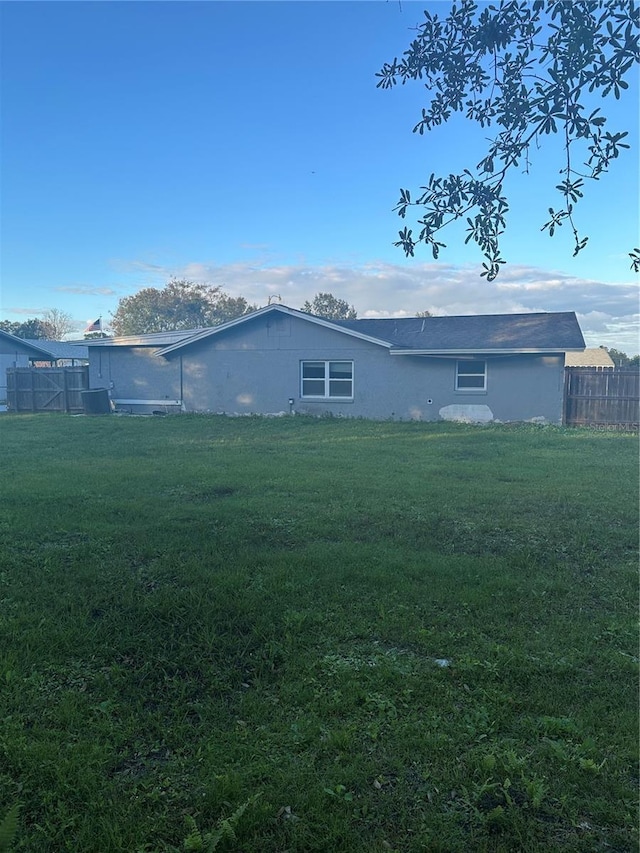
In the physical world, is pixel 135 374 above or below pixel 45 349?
below

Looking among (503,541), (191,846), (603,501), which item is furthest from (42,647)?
(603,501)

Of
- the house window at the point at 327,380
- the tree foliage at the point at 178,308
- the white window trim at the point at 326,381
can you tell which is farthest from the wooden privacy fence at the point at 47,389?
the tree foliage at the point at 178,308

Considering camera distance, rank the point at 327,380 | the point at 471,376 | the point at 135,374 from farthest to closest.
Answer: the point at 135,374
the point at 327,380
the point at 471,376

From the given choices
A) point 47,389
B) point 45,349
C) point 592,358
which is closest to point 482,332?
point 47,389

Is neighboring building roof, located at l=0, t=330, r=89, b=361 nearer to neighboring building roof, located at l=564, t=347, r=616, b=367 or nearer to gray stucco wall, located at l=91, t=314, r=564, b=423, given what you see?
gray stucco wall, located at l=91, t=314, r=564, b=423

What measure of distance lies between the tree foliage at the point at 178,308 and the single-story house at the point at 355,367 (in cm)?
4213

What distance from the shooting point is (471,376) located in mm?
18469

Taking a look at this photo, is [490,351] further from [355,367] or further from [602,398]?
[355,367]

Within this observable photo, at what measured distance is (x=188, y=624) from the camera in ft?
13.2

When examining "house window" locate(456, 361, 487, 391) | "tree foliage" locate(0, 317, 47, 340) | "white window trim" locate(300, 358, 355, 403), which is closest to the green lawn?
"house window" locate(456, 361, 487, 391)

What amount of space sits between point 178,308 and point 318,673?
209 feet

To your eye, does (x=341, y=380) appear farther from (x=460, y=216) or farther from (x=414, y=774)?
(x=414, y=774)

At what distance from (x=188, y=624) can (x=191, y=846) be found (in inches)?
72.8

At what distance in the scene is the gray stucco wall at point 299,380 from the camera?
58.7ft
